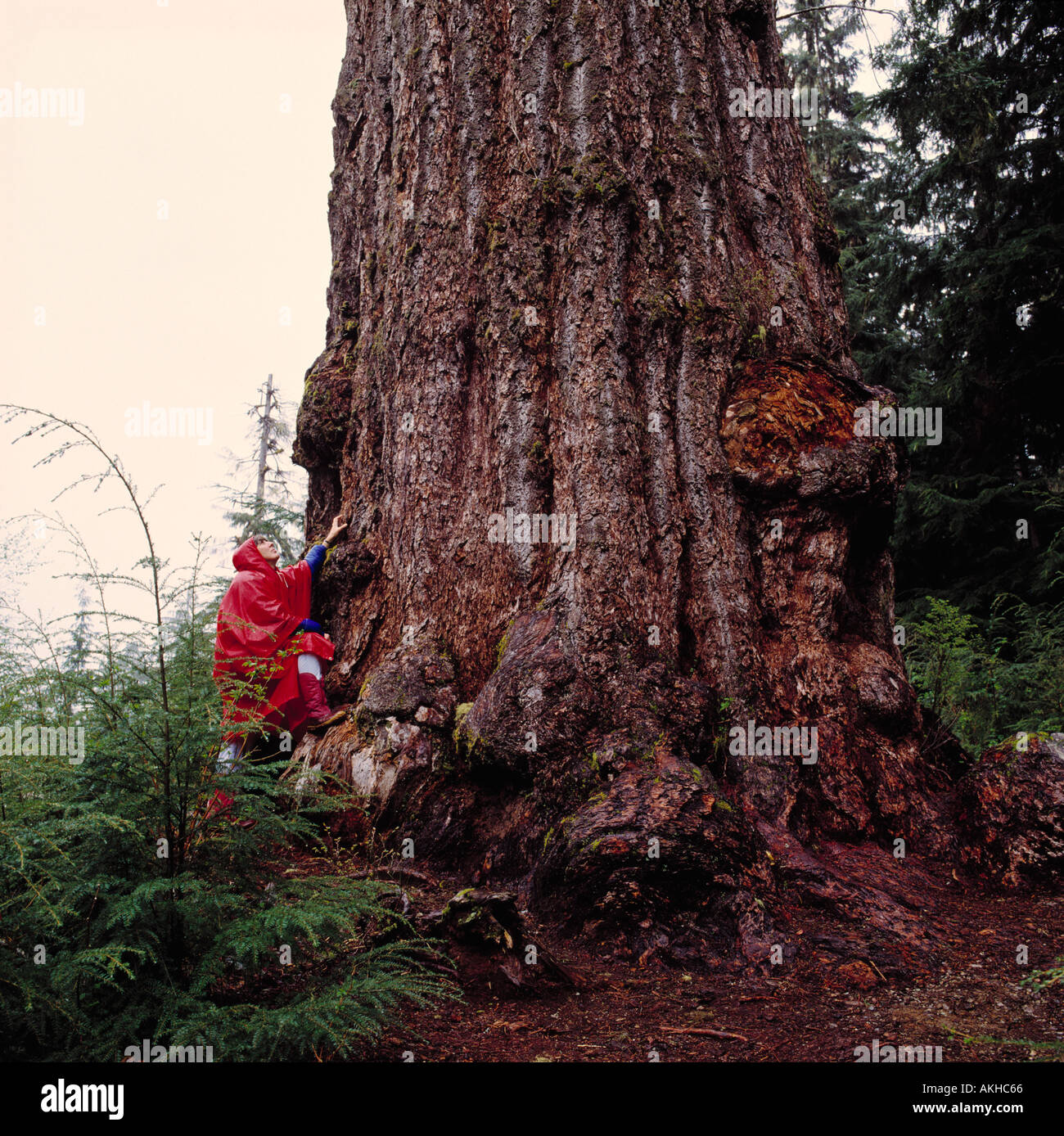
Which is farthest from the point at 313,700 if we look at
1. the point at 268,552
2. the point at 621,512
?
the point at 621,512

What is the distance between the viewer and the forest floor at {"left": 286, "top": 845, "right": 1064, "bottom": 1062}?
8.11 feet

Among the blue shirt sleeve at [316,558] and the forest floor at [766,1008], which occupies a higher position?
the blue shirt sleeve at [316,558]

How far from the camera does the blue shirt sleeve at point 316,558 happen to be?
A: 18.2 ft

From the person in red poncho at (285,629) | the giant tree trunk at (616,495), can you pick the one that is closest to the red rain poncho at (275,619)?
the person in red poncho at (285,629)

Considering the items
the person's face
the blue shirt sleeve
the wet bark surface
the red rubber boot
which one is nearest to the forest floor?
the wet bark surface

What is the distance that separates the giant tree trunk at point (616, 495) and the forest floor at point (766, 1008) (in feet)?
0.66

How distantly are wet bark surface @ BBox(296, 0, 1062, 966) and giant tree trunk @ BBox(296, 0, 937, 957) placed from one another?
2cm

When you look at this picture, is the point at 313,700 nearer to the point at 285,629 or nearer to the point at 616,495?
→ the point at 285,629

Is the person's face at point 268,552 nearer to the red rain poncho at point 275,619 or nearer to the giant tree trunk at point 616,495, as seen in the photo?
the red rain poncho at point 275,619

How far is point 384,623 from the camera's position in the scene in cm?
505

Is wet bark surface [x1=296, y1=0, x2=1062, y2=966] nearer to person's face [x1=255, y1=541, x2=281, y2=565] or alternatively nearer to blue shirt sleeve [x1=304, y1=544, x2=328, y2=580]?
blue shirt sleeve [x1=304, y1=544, x2=328, y2=580]

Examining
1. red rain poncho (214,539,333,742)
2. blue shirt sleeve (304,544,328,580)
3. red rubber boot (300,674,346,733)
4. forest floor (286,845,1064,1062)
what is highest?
blue shirt sleeve (304,544,328,580)

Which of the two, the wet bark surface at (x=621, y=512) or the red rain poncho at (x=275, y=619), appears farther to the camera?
the red rain poncho at (x=275, y=619)

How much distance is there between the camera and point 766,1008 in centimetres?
276
